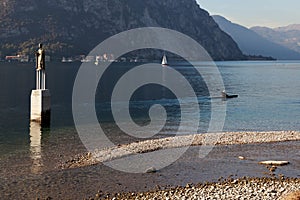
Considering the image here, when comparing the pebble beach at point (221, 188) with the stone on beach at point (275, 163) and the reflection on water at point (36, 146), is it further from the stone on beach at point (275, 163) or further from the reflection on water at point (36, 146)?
the reflection on water at point (36, 146)

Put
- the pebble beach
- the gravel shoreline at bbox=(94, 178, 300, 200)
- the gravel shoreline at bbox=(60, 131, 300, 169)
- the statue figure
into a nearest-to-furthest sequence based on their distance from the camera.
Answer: the gravel shoreline at bbox=(94, 178, 300, 200) < the pebble beach < the gravel shoreline at bbox=(60, 131, 300, 169) < the statue figure

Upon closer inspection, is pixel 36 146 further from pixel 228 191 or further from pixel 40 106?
pixel 228 191

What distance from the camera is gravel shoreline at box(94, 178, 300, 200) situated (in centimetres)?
2025

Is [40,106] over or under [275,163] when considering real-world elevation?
over

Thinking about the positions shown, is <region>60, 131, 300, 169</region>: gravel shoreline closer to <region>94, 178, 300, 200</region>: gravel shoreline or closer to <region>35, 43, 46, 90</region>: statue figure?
<region>94, 178, 300, 200</region>: gravel shoreline

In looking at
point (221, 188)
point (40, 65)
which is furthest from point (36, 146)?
point (221, 188)

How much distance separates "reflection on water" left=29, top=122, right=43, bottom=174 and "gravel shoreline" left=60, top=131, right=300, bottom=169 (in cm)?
183

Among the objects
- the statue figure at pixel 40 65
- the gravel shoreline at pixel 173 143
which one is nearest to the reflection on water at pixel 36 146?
the gravel shoreline at pixel 173 143

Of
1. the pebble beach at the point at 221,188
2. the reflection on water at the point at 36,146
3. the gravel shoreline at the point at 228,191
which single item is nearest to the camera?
the gravel shoreline at the point at 228,191

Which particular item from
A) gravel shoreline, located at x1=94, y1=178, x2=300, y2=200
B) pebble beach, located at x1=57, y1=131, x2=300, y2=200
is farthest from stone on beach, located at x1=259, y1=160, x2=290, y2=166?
gravel shoreline, located at x1=94, y1=178, x2=300, y2=200

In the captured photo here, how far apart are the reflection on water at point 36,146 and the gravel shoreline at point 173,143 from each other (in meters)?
1.83

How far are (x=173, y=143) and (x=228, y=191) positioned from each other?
49.2 ft

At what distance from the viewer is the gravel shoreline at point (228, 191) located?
20250 mm

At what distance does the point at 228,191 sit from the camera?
21.2 meters
